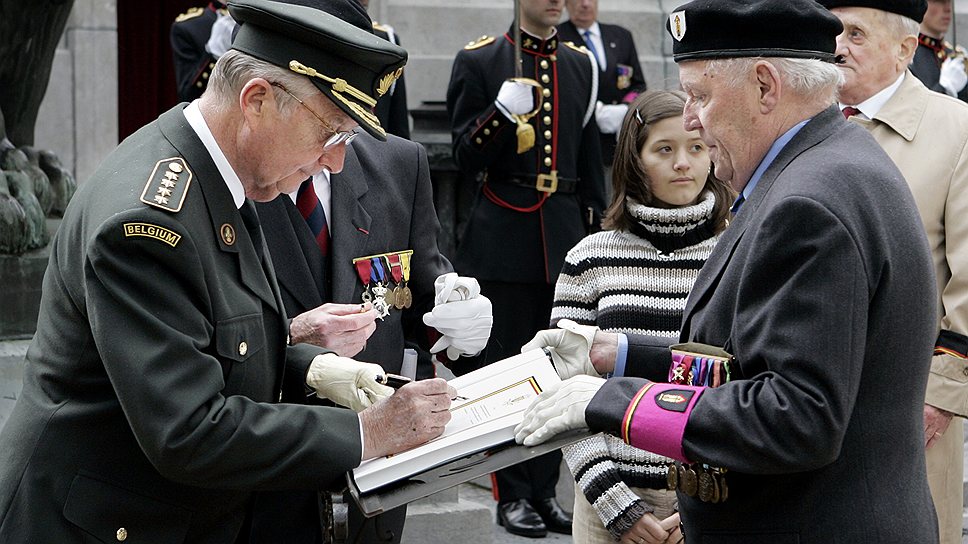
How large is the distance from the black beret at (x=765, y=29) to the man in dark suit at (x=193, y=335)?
0.60 m

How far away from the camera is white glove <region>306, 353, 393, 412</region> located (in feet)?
8.66

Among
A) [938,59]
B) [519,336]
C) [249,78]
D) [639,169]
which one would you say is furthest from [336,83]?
[938,59]

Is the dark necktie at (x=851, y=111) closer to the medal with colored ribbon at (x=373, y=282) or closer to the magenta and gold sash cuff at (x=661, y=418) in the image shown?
the medal with colored ribbon at (x=373, y=282)

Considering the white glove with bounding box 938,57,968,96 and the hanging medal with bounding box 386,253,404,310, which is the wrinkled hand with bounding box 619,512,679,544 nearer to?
the hanging medal with bounding box 386,253,404,310

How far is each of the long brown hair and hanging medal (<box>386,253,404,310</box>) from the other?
671 millimetres

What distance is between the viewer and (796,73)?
94.7 inches

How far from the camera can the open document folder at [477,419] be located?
2.42 metres

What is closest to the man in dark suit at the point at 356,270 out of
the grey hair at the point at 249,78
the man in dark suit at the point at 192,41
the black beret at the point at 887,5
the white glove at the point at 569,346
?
the white glove at the point at 569,346

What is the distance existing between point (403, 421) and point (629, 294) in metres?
1.21

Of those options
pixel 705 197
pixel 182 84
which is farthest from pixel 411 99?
pixel 705 197

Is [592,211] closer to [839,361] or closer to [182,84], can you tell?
[182,84]

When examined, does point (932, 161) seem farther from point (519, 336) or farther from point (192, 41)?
point (192, 41)

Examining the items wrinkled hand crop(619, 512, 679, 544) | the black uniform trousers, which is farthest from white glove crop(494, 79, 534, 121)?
wrinkled hand crop(619, 512, 679, 544)

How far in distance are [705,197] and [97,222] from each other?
6.34ft
